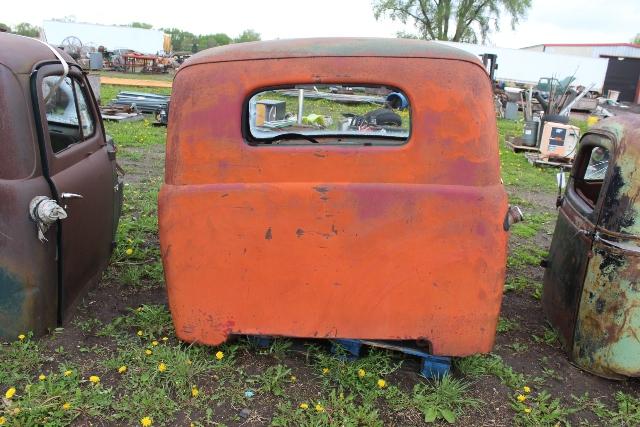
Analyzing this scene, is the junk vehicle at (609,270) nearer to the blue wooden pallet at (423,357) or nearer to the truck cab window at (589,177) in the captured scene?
the truck cab window at (589,177)

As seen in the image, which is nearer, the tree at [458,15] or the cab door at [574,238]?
the cab door at [574,238]

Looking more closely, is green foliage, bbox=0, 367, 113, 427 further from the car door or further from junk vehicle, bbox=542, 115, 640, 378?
junk vehicle, bbox=542, 115, 640, 378

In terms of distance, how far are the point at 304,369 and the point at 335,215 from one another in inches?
34.0

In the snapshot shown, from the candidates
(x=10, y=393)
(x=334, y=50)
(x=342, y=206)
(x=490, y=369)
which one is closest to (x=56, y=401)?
(x=10, y=393)

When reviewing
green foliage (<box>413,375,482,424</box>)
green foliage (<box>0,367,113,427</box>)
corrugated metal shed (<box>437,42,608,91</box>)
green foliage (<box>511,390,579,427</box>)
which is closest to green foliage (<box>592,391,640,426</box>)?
green foliage (<box>511,390,579,427</box>)

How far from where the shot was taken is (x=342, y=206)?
250 cm

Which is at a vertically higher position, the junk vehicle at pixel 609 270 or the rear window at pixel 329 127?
the rear window at pixel 329 127

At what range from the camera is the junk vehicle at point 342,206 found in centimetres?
248

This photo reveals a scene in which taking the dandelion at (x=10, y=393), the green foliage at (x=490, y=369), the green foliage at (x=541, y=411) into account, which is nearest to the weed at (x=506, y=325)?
the green foliage at (x=490, y=369)

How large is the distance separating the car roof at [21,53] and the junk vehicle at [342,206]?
794 millimetres

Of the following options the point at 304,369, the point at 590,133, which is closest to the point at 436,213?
the point at 304,369

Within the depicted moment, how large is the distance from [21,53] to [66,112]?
57 centimetres

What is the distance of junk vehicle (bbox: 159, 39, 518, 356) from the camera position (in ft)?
8.14

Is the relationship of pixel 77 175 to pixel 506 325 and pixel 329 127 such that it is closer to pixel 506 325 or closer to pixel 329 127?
pixel 506 325
